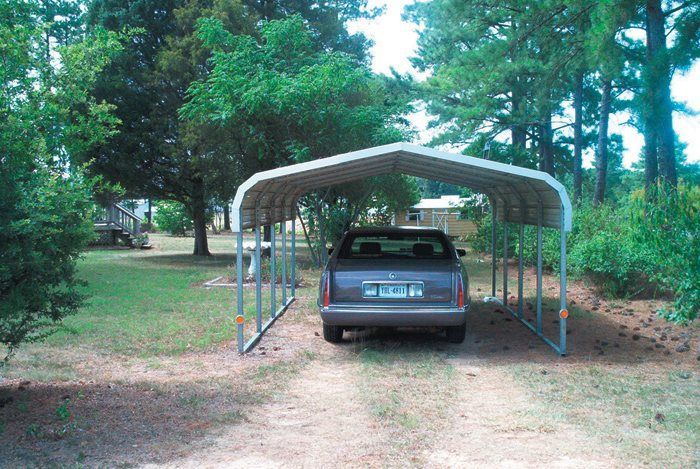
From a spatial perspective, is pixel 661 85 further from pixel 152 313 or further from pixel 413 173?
pixel 152 313

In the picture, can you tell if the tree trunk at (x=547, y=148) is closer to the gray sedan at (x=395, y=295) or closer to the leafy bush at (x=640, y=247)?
the leafy bush at (x=640, y=247)

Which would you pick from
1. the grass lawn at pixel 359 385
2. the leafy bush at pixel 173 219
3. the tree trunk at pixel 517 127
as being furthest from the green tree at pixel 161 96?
the leafy bush at pixel 173 219

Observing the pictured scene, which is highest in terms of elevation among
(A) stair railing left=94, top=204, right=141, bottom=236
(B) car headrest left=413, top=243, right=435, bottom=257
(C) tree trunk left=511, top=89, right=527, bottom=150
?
(C) tree trunk left=511, top=89, right=527, bottom=150

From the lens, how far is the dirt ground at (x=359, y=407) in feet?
14.6

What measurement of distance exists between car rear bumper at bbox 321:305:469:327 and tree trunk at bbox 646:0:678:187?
23.1 feet

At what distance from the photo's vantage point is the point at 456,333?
812 cm

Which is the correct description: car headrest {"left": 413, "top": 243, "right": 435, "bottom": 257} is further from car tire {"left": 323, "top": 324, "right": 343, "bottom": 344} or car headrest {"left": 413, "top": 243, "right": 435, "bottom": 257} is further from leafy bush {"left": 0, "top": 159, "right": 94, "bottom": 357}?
leafy bush {"left": 0, "top": 159, "right": 94, "bottom": 357}

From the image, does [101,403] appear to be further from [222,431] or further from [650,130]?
[650,130]

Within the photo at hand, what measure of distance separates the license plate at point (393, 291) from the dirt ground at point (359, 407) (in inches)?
27.1

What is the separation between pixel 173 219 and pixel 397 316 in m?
39.6

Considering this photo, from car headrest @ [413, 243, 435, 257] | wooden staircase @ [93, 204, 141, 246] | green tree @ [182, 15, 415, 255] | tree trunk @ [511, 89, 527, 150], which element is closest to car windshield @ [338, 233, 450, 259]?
car headrest @ [413, 243, 435, 257]

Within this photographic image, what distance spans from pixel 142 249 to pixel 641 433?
27.7m

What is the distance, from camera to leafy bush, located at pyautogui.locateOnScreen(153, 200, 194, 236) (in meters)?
44.5

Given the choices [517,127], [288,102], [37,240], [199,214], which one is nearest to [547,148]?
[517,127]
